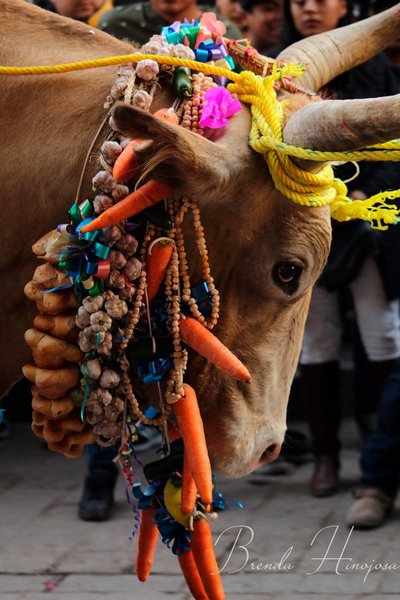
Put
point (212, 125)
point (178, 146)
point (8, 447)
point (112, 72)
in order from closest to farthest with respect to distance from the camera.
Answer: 1. point (178, 146)
2. point (212, 125)
3. point (112, 72)
4. point (8, 447)

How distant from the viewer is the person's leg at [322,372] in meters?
5.94

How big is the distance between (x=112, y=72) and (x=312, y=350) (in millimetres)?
3191

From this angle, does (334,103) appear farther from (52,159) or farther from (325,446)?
(325,446)

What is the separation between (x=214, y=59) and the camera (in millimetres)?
2988

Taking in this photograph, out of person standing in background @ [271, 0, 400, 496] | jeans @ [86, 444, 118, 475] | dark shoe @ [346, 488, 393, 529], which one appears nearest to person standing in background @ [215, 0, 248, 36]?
person standing in background @ [271, 0, 400, 496]

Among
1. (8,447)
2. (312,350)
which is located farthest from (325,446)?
(8,447)

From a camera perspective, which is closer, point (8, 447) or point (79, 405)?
point (79, 405)

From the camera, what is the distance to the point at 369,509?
5379 mm

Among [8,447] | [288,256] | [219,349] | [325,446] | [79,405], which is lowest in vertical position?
[8,447]

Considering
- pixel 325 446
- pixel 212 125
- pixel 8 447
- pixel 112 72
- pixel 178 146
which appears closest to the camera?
pixel 178 146

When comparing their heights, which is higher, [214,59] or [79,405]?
[214,59]

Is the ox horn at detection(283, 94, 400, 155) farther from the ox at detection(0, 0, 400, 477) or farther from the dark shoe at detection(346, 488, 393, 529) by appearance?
the dark shoe at detection(346, 488, 393, 529)

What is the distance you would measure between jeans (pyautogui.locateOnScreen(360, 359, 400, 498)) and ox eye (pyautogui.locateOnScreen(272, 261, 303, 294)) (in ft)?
8.66

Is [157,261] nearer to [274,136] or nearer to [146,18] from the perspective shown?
[274,136]
